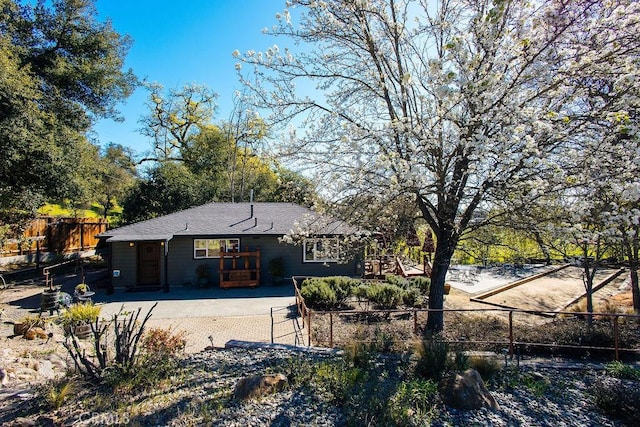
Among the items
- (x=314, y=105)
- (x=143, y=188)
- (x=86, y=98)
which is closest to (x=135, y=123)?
(x=143, y=188)

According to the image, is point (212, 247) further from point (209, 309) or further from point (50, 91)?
point (50, 91)

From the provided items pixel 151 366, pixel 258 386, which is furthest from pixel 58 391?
pixel 258 386

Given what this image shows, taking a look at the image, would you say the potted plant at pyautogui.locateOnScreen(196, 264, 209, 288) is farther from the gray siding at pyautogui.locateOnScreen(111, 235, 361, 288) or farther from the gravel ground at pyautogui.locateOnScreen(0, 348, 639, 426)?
the gravel ground at pyautogui.locateOnScreen(0, 348, 639, 426)

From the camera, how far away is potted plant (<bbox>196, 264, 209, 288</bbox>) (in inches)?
578

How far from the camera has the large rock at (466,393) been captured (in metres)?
4.10

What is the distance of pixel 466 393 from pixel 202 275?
1285 cm

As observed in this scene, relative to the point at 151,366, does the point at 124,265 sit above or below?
above

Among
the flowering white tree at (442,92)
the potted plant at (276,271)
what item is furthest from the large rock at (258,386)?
the potted plant at (276,271)

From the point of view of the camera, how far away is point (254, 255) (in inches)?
596

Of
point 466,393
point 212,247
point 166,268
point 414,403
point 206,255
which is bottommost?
point 414,403

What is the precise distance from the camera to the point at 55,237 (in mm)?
19406

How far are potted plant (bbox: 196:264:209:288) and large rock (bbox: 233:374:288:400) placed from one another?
434 inches

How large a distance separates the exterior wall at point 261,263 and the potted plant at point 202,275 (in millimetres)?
162

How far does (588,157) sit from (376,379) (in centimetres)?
457
